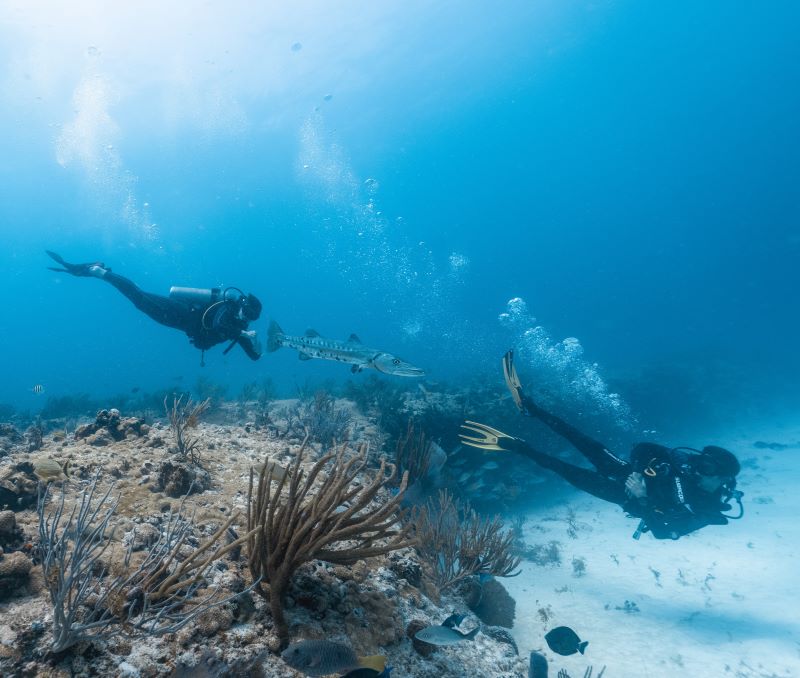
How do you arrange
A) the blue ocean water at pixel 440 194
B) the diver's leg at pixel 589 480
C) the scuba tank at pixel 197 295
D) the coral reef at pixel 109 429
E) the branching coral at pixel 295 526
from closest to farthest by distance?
the branching coral at pixel 295 526
the coral reef at pixel 109 429
the diver's leg at pixel 589 480
the scuba tank at pixel 197 295
the blue ocean water at pixel 440 194

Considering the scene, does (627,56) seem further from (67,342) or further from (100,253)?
(67,342)

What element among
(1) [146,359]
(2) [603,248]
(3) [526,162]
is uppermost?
(2) [603,248]

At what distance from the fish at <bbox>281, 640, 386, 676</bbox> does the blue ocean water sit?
4.95 meters

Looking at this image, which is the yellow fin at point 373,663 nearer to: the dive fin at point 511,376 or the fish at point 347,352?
the fish at point 347,352

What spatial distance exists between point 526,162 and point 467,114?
4765 cm

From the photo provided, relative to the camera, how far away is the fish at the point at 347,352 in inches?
279

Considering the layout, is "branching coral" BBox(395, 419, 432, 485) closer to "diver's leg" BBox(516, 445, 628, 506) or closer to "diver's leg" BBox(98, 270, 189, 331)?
"diver's leg" BBox(516, 445, 628, 506)

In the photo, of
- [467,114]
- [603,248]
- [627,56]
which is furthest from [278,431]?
[603,248]

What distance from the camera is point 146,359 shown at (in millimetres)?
104250

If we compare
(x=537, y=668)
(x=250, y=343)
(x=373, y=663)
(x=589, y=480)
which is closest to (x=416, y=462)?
(x=537, y=668)

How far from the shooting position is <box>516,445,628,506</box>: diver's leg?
26.6ft

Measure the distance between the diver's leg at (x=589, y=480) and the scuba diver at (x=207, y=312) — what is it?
7.02 meters

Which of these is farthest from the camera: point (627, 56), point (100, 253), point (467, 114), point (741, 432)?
point (100, 253)

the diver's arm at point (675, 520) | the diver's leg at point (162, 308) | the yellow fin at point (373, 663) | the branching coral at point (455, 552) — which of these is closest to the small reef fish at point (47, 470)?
the yellow fin at point (373, 663)
